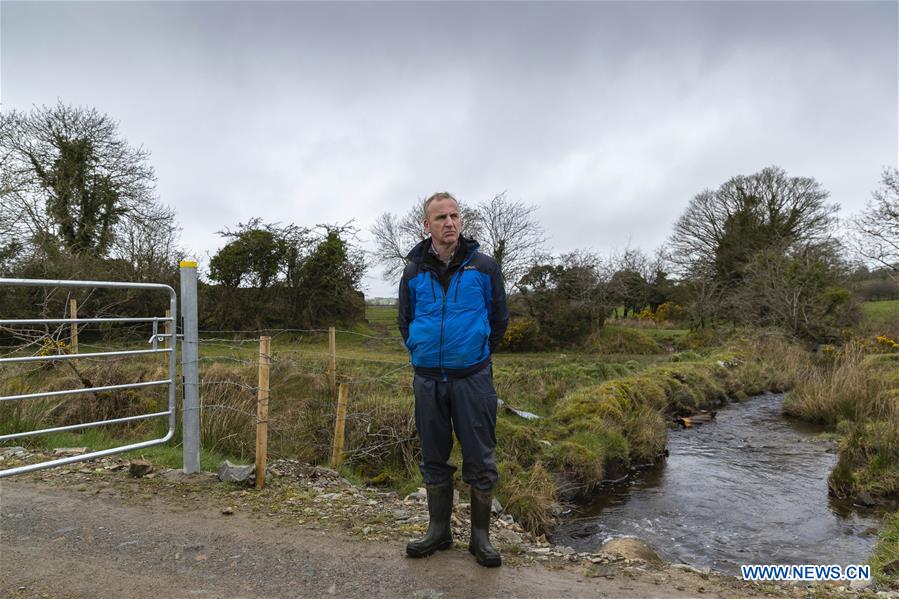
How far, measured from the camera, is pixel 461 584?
2.98m

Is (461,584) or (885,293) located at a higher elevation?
(885,293)

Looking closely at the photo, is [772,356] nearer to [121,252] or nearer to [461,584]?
[461,584]

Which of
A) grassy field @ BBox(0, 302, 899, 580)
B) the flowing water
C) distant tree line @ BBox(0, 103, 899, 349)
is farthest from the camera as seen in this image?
distant tree line @ BBox(0, 103, 899, 349)

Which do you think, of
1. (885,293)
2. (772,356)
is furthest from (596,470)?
(885,293)

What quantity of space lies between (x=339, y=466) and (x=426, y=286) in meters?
3.45

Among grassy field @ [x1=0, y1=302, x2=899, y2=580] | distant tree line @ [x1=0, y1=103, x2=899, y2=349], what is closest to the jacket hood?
grassy field @ [x1=0, y1=302, x2=899, y2=580]

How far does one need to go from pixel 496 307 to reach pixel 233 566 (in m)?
2.19

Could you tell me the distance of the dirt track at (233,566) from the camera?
9.50 feet

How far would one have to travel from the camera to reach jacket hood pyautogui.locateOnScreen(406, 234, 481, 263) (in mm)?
3292

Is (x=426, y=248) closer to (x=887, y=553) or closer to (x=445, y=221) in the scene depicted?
(x=445, y=221)

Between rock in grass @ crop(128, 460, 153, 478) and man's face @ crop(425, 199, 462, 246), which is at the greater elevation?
man's face @ crop(425, 199, 462, 246)

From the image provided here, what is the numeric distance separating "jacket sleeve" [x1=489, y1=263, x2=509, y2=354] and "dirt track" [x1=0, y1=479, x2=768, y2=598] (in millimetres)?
1359

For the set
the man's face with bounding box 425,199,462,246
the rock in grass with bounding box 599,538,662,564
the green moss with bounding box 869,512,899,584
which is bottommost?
the green moss with bounding box 869,512,899,584

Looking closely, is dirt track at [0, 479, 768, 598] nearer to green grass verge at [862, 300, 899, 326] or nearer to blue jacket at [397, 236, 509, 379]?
blue jacket at [397, 236, 509, 379]
